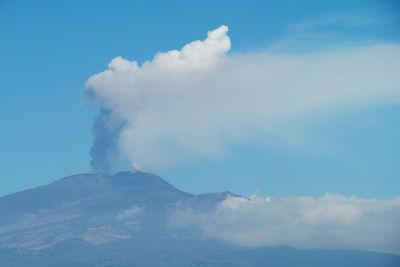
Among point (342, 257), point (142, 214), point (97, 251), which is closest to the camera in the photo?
point (97, 251)

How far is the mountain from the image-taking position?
139 m

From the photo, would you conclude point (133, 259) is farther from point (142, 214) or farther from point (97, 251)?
point (142, 214)

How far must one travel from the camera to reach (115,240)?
160 m

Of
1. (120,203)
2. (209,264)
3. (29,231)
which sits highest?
(120,203)

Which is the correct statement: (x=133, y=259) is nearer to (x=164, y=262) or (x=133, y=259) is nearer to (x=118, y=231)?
(x=164, y=262)

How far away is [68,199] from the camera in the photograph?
196 metres

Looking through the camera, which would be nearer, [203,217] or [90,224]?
[90,224]

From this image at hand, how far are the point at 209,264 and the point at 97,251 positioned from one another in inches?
850

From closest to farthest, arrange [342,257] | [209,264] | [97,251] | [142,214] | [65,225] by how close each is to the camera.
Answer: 1. [209,264]
2. [97,251]
3. [342,257]
4. [65,225]
5. [142,214]

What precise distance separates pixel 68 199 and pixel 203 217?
31.8 meters

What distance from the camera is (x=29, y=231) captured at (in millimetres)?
168750

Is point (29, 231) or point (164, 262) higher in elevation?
point (29, 231)

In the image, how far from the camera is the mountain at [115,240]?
456 ft

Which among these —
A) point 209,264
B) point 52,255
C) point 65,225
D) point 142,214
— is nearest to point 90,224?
point 65,225
